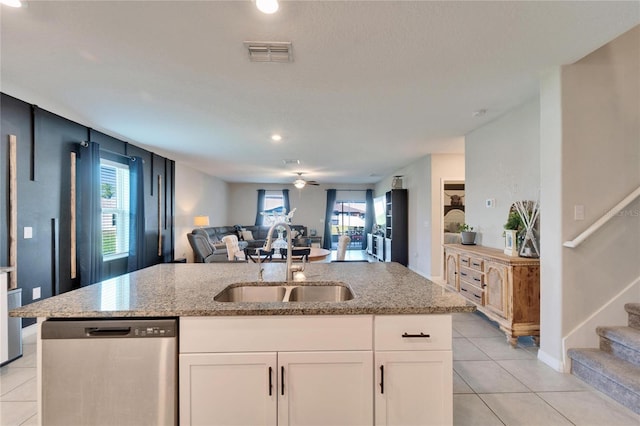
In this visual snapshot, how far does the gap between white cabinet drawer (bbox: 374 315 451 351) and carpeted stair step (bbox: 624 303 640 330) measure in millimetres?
2194

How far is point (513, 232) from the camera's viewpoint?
3.05m

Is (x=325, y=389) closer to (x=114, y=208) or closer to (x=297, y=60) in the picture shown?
(x=297, y=60)

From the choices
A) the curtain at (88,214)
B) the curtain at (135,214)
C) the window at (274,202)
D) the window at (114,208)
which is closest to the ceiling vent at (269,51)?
the curtain at (88,214)

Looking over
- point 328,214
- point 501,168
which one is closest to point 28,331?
point 501,168

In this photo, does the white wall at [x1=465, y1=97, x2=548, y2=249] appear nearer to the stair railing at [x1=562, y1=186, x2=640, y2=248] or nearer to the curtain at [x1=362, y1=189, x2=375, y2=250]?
the stair railing at [x1=562, y1=186, x2=640, y2=248]

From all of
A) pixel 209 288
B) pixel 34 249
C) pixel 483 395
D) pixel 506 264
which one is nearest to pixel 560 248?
pixel 506 264

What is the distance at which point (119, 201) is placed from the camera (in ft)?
16.4

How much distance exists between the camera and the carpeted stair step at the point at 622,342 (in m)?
2.14

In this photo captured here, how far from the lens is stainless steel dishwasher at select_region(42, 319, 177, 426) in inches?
50.9

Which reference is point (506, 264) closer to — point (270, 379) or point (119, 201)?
point (270, 379)

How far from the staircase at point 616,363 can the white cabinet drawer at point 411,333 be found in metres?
1.67

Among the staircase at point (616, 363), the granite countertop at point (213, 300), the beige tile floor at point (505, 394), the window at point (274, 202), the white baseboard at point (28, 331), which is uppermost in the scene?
the window at point (274, 202)

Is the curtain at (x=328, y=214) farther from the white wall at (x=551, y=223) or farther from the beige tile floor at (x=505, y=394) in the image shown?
the white wall at (x=551, y=223)

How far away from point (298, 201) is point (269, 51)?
875 centimetres
